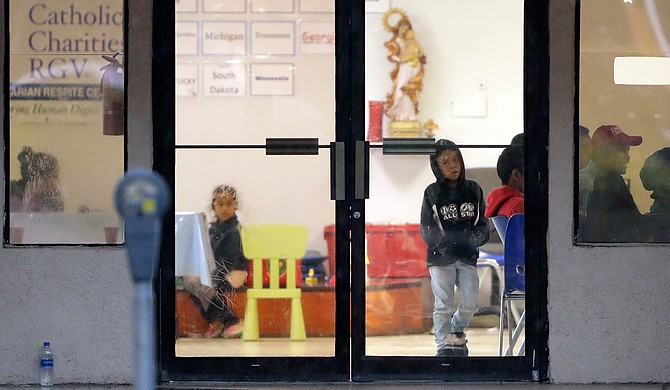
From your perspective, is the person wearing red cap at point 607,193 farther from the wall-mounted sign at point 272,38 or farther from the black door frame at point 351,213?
the wall-mounted sign at point 272,38

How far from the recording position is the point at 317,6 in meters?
7.13

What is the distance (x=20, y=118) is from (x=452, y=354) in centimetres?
315

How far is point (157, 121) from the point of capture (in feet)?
23.3

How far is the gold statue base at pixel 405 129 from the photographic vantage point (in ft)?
23.4

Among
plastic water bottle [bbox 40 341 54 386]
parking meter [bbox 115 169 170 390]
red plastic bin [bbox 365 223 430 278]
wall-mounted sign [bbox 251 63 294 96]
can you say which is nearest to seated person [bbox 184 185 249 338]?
wall-mounted sign [bbox 251 63 294 96]

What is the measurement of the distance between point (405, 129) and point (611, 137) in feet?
4.29

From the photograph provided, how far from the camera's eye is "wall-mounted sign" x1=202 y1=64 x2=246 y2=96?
714 cm

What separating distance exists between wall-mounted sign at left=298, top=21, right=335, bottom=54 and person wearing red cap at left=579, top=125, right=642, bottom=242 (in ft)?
5.84

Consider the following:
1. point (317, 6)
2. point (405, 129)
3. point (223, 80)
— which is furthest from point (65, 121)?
point (405, 129)

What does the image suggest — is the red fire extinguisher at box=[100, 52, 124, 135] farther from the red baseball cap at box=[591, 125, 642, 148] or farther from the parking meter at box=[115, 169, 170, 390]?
the parking meter at box=[115, 169, 170, 390]

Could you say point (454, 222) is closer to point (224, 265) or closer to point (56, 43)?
point (224, 265)

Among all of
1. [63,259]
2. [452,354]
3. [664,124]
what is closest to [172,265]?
[63,259]

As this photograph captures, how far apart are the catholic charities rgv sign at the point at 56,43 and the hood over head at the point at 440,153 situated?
2.10 metres

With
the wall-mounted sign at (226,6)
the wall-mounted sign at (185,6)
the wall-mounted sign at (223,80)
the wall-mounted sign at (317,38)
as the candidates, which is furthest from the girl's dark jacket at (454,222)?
the wall-mounted sign at (185,6)
